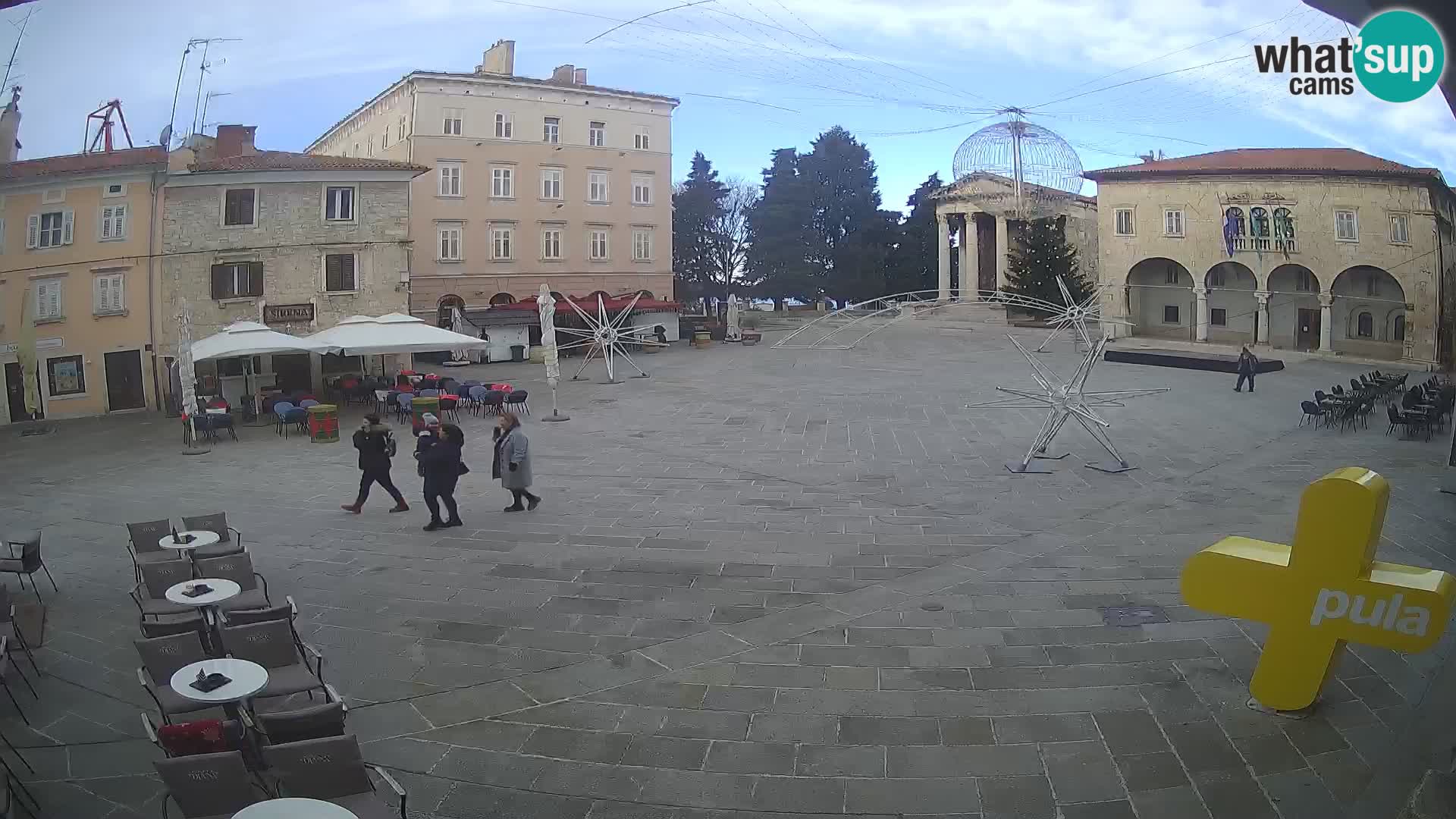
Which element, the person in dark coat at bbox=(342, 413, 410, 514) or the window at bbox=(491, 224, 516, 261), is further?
the window at bbox=(491, 224, 516, 261)

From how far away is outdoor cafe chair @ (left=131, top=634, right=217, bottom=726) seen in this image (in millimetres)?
6070

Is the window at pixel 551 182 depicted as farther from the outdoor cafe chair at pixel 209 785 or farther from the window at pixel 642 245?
the outdoor cafe chair at pixel 209 785

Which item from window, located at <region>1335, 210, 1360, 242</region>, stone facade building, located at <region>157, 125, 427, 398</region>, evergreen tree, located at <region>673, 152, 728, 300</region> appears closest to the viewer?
window, located at <region>1335, 210, 1360, 242</region>

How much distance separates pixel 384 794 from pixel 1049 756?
3.60 metres

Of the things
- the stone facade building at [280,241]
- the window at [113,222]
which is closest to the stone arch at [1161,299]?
the window at [113,222]

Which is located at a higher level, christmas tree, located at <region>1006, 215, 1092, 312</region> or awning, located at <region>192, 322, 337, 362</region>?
christmas tree, located at <region>1006, 215, 1092, 312</region>

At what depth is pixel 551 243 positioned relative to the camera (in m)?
41.4

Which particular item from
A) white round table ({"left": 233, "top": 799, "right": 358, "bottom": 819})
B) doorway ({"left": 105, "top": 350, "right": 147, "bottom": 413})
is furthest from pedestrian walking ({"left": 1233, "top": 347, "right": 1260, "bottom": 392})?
doorway ({"left": 105, "top": 350, "right": 147, "bottom": 413})

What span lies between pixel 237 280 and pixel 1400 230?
2228cm

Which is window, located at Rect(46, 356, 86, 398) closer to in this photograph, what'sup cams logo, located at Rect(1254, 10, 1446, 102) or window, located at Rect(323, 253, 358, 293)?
window, located at Rect(323, 253, 358, 293)

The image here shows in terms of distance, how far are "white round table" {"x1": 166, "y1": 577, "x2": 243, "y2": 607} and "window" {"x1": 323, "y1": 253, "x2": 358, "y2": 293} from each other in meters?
19.1

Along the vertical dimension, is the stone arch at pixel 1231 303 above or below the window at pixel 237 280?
below

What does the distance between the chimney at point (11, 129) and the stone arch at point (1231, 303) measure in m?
14.4

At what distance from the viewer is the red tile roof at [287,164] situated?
22.8m
